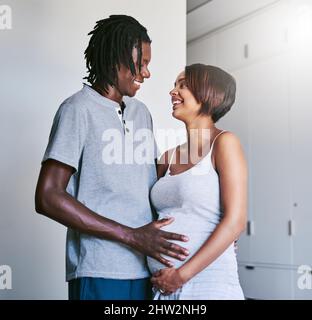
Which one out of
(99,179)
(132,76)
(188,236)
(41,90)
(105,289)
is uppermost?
(41,90)

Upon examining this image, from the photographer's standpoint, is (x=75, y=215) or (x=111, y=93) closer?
(x=75, y=215)

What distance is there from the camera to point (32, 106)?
5.37 ft

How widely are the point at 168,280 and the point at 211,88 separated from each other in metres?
0.40

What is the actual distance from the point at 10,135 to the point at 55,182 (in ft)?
2.40

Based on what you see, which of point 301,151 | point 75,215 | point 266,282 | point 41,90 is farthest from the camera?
point 266,282

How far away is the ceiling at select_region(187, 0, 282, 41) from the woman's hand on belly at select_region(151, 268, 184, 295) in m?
2.02

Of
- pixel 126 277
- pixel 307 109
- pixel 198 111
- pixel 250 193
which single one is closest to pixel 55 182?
pixel 126 277

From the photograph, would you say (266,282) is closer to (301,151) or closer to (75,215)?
(301,151)

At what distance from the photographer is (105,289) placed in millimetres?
982

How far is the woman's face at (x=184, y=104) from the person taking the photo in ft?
3.50

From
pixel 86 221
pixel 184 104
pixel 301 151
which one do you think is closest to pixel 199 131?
pixel 184 104

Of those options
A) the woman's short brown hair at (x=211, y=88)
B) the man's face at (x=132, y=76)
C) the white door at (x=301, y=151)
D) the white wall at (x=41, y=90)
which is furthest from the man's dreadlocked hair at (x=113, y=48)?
the white door at (x=301, y=151)

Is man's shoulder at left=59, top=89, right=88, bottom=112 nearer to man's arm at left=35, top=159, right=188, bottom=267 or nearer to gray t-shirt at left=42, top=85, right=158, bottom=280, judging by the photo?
gray t-shirt at left=42, top=85, right=158, bottom=280

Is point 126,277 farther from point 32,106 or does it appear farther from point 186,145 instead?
point 32,106
